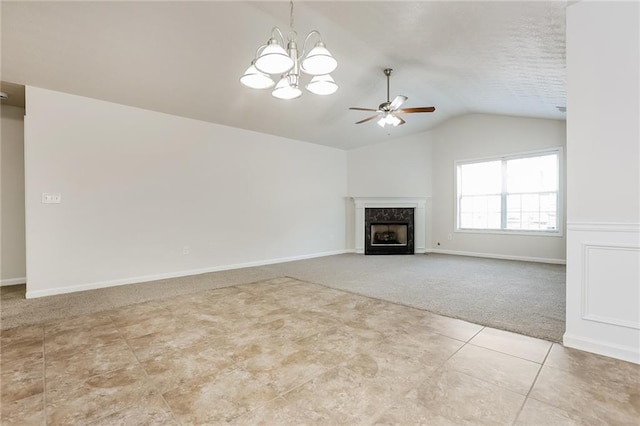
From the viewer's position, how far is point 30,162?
12.2 ft

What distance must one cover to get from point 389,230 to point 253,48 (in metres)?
5.59

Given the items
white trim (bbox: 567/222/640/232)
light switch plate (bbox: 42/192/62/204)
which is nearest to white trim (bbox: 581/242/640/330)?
white trim (bbox: 567/222/640/232)

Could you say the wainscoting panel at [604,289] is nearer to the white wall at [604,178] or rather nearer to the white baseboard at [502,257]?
the white wall at [604,178]

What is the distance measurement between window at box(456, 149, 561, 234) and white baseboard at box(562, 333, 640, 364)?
14.7ft

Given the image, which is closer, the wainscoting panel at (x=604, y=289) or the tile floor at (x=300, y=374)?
the tile floor at (x=300, y=374)

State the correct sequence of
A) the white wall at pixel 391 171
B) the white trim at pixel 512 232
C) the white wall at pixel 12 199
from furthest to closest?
the white wall at pixel 391 171
the white trim at pixel 512 232
the white wall at pixel 12 199

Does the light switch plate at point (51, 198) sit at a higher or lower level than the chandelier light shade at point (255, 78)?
lower

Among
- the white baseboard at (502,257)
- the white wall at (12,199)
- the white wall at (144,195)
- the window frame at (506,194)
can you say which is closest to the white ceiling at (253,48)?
the white wall at (144,195)

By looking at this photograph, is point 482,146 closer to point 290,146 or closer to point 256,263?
point 290,146

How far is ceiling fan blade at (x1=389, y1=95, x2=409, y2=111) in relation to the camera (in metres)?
3.89

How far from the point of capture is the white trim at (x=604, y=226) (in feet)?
6.69

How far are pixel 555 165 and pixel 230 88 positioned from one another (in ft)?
20.2

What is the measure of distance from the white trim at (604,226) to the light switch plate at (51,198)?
5589 millimetres

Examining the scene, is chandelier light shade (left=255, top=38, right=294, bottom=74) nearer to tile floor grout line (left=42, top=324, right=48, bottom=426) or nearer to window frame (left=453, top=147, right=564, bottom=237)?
tile floor grout line (left=42, top=324, right=48, bottom=426)
